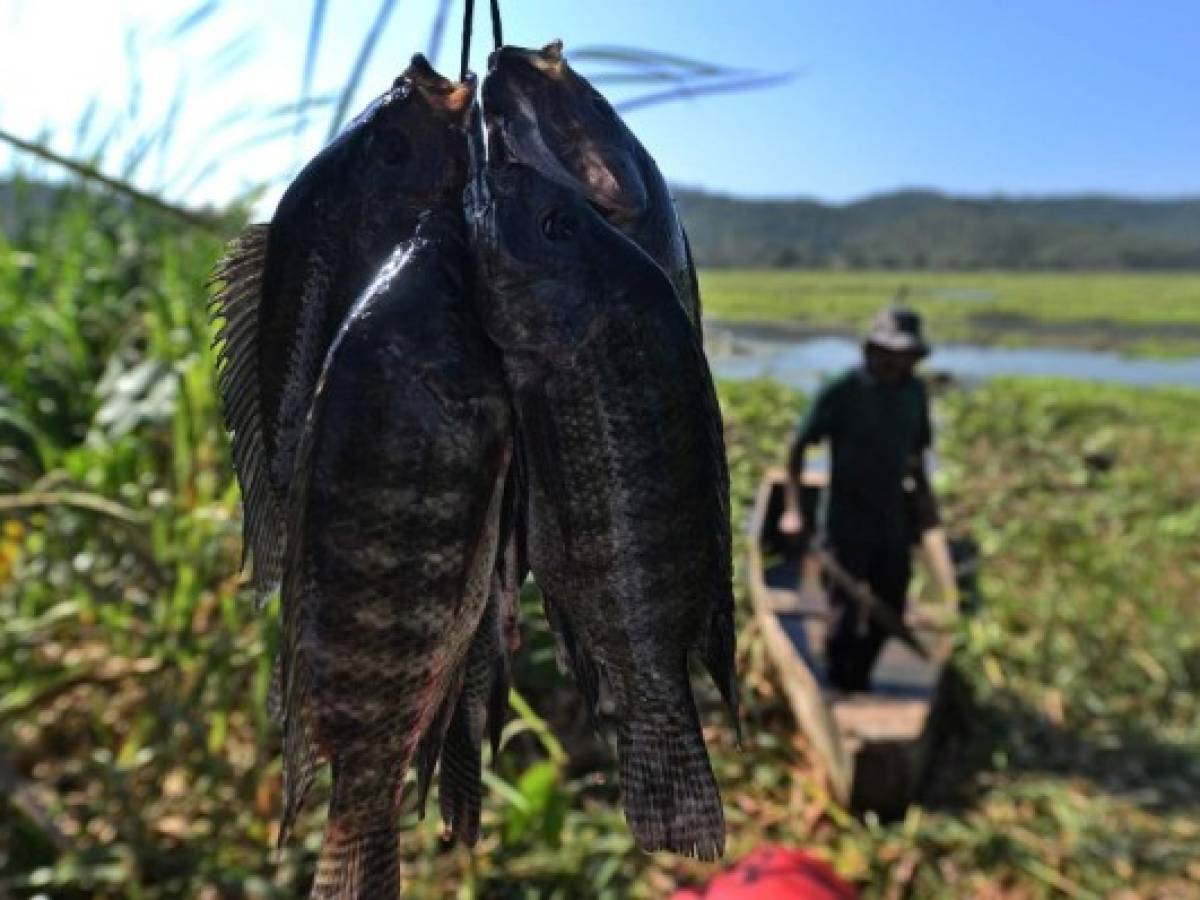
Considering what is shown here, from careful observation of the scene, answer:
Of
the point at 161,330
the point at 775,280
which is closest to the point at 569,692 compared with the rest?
the point at 161,330

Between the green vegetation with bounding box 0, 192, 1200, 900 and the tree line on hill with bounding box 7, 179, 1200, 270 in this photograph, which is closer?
the green vegetation with bounding box 0, 192, 1200, 900

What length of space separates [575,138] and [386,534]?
44cm

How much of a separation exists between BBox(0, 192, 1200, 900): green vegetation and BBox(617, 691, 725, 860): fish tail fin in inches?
44.5

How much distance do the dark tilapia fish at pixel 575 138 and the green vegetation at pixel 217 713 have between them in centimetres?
129

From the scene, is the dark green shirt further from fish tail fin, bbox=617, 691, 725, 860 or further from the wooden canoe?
fish tail fin, bbox=617, 691, 725, 860

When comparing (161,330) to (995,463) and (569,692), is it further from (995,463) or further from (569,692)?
(995,463)

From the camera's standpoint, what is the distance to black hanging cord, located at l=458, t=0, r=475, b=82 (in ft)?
3.51

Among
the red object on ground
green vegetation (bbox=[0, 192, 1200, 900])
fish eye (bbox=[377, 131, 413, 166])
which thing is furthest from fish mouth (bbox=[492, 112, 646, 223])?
the red object on ground

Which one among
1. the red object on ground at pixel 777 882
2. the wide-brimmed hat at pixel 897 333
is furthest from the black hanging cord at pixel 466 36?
the wide-brimmed hat at pixel 897 333

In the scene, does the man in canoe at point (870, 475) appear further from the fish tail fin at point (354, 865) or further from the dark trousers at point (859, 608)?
the fish tail fin at point (354, 865)

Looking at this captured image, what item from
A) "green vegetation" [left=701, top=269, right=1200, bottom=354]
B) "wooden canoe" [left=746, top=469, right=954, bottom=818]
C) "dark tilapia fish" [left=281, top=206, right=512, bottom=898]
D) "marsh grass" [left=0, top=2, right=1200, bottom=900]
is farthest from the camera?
"green vegetation" [left=701, top=269, right=1200, bottom=354]

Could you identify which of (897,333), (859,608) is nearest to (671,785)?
(897,333)

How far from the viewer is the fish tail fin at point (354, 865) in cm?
100

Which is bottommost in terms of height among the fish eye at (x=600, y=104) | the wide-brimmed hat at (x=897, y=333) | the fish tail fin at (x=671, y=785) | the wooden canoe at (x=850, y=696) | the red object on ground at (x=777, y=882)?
the wooden canoe at (x=850, y=696)
